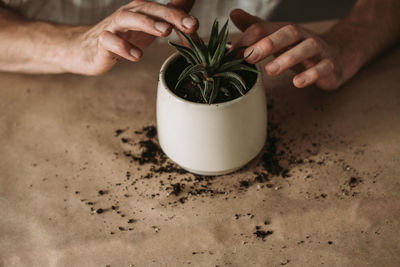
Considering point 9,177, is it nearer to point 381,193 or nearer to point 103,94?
point 103,94

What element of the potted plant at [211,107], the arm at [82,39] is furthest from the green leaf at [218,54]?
the arm at [82,39]

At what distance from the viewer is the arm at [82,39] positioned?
0.91 m

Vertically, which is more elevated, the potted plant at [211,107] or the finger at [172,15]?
the finger at [172,15]

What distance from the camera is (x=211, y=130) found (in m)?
0.85

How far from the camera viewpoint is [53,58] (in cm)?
116

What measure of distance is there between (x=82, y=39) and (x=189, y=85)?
0.41 m

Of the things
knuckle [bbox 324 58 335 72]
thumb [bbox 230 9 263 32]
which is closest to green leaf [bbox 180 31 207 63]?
thumb [bbox 230 9 263 32]

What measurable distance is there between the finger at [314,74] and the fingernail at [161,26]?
30 cm

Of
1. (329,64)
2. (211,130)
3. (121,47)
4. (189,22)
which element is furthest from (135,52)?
(329,64)

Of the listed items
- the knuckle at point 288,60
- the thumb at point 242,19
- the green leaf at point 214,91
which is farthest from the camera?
the thumb at point 242,19

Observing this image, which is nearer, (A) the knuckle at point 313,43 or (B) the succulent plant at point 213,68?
(B) the succulent plant at point 213,68

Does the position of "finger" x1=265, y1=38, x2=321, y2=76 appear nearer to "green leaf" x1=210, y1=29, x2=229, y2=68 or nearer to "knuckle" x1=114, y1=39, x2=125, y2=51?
"green leaf" x1=210, y1=29, x2=229, y2=68

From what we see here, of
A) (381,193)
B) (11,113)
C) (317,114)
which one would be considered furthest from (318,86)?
(11,113)

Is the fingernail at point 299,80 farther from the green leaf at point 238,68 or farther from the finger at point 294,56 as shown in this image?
the green leaf at point 238,68
